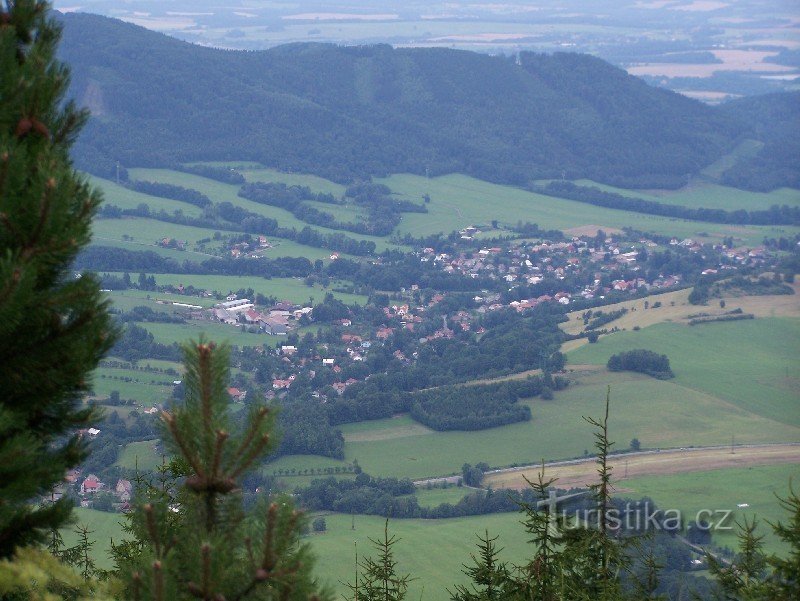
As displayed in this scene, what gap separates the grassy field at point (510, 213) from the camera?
5150 cm

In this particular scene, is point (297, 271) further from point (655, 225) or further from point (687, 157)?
point (687, 157)

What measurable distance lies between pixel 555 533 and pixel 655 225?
4916cm

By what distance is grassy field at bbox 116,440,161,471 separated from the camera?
22694 millimetres

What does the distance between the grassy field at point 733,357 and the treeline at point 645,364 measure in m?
0.36

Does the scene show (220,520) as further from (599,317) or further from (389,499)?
(599,317)

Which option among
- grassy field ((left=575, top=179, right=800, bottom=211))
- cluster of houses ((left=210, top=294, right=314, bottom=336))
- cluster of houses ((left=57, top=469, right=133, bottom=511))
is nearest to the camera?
cluster of houses ((left=57, top=469, right=133, bottom=511))

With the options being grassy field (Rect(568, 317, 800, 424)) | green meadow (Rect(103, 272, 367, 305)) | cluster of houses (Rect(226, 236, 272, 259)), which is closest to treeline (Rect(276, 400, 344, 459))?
grassy field (Rect(568, 317, 800, 424))

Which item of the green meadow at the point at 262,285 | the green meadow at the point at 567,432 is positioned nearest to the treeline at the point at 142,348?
the green meadow at the point at 567,432

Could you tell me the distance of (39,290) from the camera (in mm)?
3705

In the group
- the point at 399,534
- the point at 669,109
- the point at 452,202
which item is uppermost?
the point at 669,109

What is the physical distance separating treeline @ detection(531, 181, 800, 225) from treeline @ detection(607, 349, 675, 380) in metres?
25.2

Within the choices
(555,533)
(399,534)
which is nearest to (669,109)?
(399,534)

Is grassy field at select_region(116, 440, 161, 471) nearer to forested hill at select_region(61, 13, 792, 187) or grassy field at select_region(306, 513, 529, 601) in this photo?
grassy field at select_region(306, 513, 529, 601)

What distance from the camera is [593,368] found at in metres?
31.5
